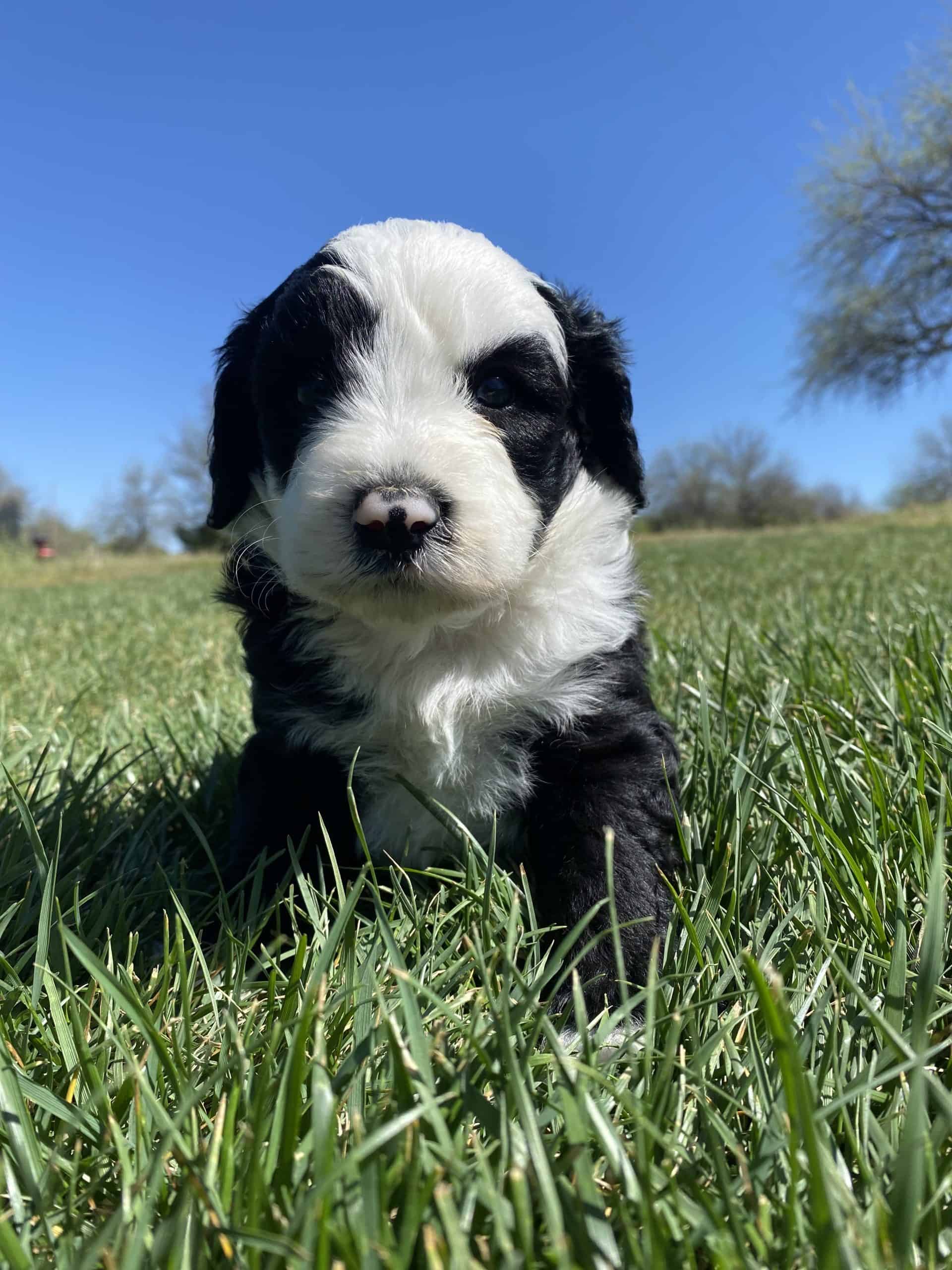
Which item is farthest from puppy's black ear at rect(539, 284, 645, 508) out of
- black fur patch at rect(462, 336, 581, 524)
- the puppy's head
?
black fur patch at rect(462, 336, 581, 524)

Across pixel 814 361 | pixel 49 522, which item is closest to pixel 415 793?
pixel 814 361

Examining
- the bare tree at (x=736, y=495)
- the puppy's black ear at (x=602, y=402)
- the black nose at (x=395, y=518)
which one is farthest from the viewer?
the bare tree at (x=736, y=495)

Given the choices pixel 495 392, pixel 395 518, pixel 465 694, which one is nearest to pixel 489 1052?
pixel 465 694

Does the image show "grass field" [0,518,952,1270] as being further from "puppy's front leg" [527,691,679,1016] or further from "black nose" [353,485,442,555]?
"black nose" [353,485,442,555]

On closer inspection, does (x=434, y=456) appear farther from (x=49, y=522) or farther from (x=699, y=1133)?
(x=49, y=522)

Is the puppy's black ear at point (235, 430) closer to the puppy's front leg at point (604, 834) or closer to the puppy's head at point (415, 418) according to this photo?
the puppy's head at point (415, 418)

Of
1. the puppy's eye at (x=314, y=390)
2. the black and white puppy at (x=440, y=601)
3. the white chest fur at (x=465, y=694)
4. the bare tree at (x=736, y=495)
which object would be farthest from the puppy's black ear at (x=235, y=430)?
the bare tree at (x=736, y=495)

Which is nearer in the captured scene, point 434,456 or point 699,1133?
point 699,1133
